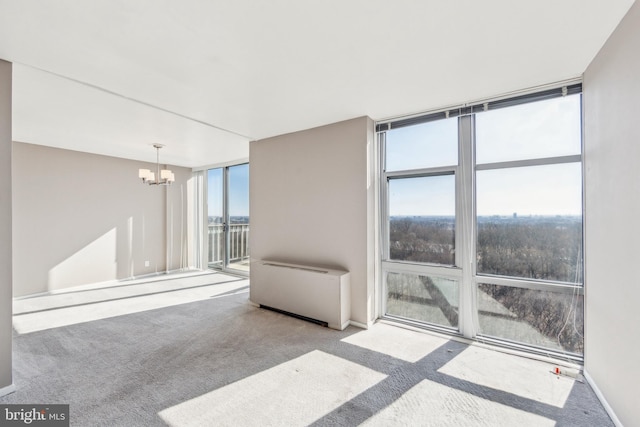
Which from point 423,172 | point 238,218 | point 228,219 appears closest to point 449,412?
point 423,172

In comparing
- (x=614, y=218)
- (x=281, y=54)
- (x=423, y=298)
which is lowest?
(x=423, y=298)

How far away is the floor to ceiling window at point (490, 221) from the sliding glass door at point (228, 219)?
3.58 meters

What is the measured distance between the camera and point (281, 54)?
1921 millimetres

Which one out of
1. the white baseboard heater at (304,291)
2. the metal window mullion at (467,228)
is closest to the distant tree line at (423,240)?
the metal window mullion at (467,228)

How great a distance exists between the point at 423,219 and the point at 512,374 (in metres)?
1.59

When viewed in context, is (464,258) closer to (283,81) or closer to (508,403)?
(508,403)

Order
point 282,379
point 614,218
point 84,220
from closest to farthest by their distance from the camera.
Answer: point 614,218 < point 282,379 < point 84,220

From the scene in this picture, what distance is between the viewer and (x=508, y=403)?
183cm

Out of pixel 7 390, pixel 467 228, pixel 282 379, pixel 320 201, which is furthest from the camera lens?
pixel 320 201

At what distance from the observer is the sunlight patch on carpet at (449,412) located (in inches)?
65.4

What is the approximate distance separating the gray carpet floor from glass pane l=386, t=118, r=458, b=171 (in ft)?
6.28

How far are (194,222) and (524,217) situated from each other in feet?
20.6

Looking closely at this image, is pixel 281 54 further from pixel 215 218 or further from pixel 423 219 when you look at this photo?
pixel 215 218

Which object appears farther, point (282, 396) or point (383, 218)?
point (383, 218)
